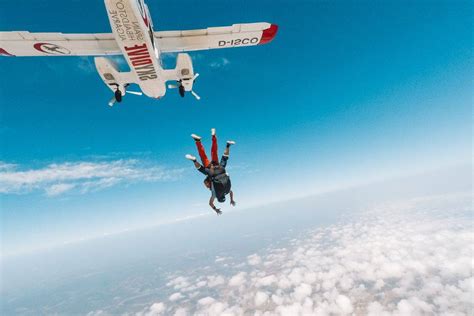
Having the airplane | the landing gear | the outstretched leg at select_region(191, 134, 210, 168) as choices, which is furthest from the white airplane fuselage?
the outstretched leg at select_region(191, 134, 210, 168)

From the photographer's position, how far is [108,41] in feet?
33.1

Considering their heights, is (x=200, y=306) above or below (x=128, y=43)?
below

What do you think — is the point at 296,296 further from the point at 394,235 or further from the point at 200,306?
the point at 394,235

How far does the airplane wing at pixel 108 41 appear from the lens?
9.69 metres

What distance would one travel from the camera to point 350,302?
118m

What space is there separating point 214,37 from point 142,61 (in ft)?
11.7

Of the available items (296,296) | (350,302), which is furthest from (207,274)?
(350,302)

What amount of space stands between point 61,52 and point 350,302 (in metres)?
147

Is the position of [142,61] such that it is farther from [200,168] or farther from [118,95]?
[200,168]

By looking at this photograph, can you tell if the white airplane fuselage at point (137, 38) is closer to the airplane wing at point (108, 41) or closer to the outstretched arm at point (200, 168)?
the airplane wing at point (108, 41)

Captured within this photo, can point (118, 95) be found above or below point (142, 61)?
below

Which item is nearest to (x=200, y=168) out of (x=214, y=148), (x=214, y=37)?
(x=214, y=148)

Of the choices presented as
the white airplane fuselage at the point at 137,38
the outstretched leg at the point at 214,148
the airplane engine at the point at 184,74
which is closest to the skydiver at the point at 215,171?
the outstretched leg at the point at 214,148

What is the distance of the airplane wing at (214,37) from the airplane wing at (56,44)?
2176 mm
